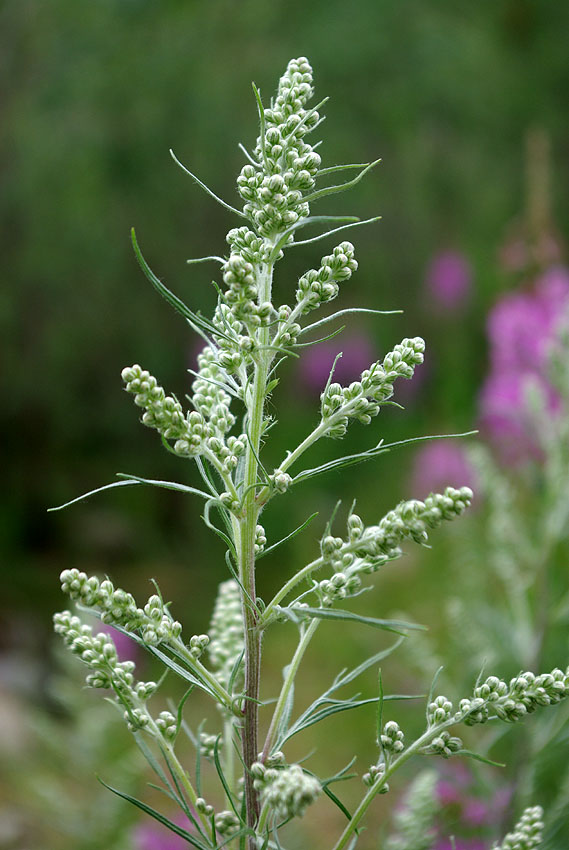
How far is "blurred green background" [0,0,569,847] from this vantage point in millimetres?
3484

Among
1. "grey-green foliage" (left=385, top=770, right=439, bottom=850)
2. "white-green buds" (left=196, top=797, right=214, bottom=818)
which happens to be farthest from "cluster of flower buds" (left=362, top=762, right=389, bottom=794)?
"grey-green foliage" (left=385, top=770, right=439, bottom=850)

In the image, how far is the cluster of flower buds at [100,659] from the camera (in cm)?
52

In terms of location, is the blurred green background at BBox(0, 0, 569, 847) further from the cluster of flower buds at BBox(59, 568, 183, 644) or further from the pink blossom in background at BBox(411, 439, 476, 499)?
the cluster of flower buds at BBox(59, 568, 183, 644)

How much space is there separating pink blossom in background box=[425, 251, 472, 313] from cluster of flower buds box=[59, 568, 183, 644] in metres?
4.56

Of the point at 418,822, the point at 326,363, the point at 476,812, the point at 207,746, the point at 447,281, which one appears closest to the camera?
the point at 207,746

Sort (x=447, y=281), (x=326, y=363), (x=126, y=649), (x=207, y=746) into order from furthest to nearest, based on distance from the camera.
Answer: (x=447, y=281), (x=326, y=363), (x=126, y=649), (x=207, y=746)

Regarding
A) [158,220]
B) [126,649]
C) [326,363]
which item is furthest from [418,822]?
[326,363]

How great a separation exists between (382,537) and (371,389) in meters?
0.10

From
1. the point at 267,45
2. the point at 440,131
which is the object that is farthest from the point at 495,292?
the point at 267,45

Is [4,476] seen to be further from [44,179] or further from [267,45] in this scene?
[267,45]

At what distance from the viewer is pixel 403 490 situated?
12.7 ft

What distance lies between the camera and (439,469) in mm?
3492

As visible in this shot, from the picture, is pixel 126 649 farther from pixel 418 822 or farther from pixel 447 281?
pixel 447 281

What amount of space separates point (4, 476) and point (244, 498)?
140 inches
